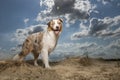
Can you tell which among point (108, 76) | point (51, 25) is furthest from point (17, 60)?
point (108, 76)

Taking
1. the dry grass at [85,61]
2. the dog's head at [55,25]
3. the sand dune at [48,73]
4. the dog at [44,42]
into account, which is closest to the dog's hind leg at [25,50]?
the dog at [44,42]

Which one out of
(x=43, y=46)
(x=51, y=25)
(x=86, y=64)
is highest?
(x=51, y=25)

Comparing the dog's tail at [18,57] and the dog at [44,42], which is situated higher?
the dog at [44,42]

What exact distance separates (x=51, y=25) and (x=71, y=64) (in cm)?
177

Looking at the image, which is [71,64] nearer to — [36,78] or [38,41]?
[38,41]

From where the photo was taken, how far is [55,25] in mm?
8305

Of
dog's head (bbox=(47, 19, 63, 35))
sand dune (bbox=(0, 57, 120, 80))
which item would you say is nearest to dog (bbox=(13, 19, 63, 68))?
dog's head (bbox=(47, 19, 63, 35))

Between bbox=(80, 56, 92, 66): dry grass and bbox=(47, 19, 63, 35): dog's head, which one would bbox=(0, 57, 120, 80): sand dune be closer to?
bbox=(80, 56, 92, 66): dry grass

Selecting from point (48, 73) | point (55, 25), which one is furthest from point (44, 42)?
point (48, 73)

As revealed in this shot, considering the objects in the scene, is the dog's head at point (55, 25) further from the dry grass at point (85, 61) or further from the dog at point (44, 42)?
the dry grass at point (85, 61)

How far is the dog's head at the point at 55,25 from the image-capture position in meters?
8.31

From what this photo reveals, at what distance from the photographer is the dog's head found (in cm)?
831

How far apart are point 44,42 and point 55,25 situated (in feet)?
2.06

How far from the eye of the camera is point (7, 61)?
890 centimetres
